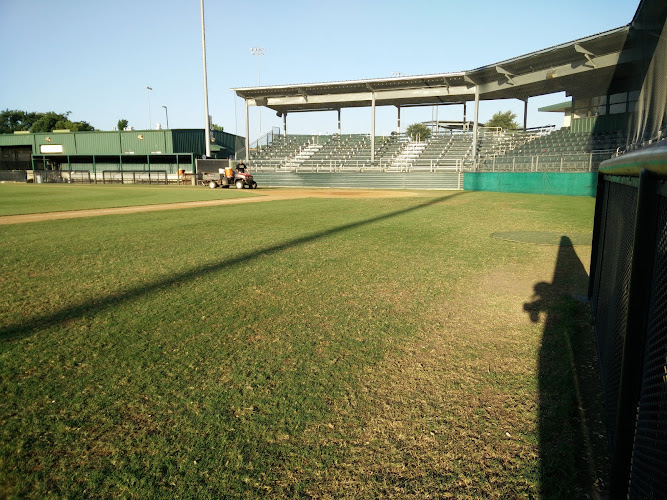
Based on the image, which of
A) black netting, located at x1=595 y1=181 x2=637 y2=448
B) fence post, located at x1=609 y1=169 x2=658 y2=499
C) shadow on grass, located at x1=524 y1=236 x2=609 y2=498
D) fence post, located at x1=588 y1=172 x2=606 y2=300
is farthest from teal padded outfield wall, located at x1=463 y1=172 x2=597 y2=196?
fence post, located at x1=609 y1=169 x2=658 y2=499

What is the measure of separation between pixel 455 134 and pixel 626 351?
1705 inches

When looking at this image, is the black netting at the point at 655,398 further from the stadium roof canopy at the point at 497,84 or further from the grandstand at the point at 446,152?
the grandstand at the point at 446,152

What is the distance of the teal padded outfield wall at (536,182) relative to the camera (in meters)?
24.5

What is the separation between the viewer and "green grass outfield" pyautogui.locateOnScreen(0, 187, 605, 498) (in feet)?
6.88

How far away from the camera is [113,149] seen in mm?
54938

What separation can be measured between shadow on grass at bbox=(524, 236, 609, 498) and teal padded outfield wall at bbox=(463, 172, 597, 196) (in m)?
22.9

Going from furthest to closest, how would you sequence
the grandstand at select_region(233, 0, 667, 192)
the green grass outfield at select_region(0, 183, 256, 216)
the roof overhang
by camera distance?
the grandstand at select_region(233, 0, 667, 192) < the roof overhang < the green grass outfield at select_region(0, 183, 256, 216)

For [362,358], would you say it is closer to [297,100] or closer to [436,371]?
[436,371]

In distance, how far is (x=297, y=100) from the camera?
145 feet

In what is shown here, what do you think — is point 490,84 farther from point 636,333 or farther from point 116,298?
point 636,333

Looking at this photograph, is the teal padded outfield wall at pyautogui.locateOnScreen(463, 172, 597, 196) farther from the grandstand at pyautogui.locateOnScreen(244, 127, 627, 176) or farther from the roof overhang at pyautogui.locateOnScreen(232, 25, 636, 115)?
the roof overhang at pyautogui.locateOnScreen(232, 25, 636, 115)

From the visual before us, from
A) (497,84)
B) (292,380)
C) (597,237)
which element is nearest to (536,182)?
(497,84)

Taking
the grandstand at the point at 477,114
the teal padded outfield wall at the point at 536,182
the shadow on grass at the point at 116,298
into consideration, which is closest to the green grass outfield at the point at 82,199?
the shadow on grass at the point at 116,298

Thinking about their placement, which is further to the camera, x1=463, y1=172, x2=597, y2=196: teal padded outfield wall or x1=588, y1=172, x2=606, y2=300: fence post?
x1=463, y1=172, x2=597, y2=196: teal padded outfield wall
